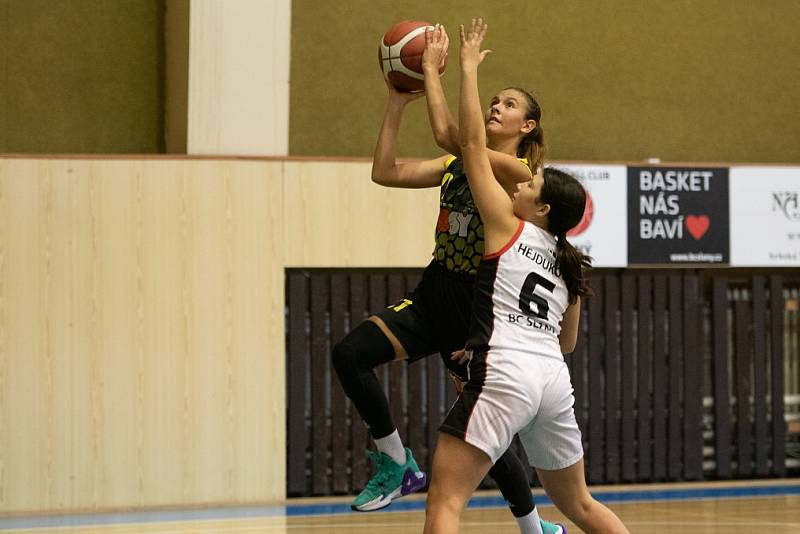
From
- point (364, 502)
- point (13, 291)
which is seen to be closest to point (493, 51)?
point (13, 291)

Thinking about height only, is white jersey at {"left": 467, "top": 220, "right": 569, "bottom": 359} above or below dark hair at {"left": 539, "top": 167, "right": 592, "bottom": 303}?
below

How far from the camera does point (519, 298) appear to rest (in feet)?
12.6

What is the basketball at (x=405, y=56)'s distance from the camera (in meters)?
4.50

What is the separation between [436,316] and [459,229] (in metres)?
0.34

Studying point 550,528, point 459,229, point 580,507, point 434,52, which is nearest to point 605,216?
point 550,528

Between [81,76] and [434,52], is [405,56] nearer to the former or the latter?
[434,52]

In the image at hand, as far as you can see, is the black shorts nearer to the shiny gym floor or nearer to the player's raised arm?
the player's raised arm

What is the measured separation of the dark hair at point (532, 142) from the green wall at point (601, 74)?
A: 3655 millimetres

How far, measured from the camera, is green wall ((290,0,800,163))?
8.06m

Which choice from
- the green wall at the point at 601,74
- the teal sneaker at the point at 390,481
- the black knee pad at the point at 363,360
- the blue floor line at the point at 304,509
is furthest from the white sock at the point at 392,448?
the green wall at the point at 601,74

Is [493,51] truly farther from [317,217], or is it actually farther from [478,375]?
[478,375]

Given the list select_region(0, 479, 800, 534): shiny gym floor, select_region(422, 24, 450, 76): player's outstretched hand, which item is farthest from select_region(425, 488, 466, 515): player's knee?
select_region(0, 479, 800, 534): shiny gym floor

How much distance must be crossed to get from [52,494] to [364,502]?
3283 mm

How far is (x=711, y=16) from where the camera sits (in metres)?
8.70
